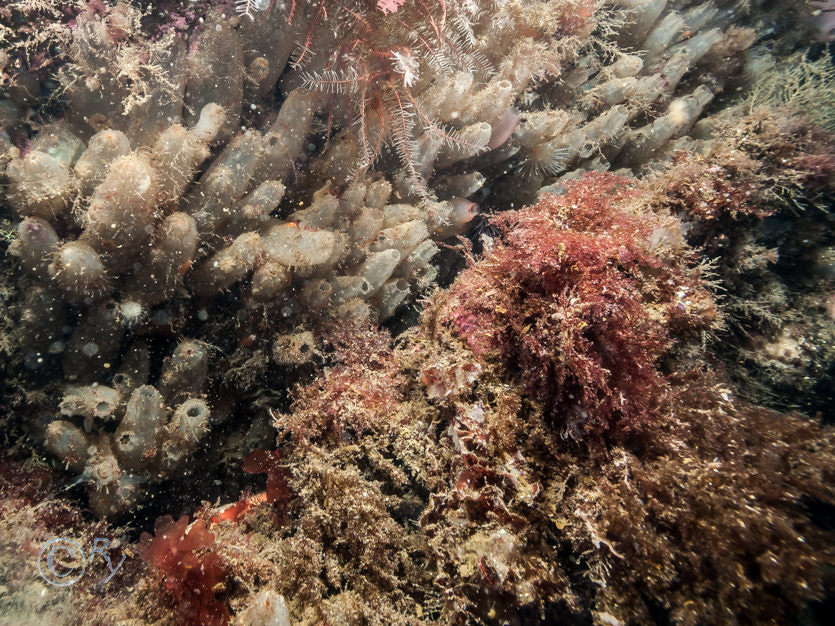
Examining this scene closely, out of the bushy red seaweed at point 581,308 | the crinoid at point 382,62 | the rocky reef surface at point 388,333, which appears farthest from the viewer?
the crinoid at point 382,62

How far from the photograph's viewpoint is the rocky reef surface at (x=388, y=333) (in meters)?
2.18

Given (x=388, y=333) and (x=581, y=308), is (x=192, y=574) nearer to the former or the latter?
(x=388, y=333)

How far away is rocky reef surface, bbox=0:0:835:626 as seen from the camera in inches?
85.9

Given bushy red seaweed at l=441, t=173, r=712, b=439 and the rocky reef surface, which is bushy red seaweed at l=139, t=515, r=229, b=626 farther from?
bushy red seaweed at l=441, t=173, r=712, b=439

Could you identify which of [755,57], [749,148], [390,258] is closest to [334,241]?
[390,258]

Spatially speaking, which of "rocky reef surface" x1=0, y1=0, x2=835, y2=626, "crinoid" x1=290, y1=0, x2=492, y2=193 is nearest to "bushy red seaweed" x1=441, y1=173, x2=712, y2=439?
"rocky reef surface" x1=0, y1=0, x2=835, y2=626

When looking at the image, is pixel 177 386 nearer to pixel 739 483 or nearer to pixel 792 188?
pixel 739 483

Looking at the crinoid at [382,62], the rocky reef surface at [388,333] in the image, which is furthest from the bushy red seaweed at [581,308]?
the crinoid at [382,62]

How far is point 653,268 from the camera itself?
2.83 m

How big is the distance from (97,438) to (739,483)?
13.2 feet

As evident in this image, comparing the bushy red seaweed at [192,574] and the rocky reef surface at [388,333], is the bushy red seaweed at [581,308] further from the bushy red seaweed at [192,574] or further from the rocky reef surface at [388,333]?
the bushy red seaweed at [192,574]

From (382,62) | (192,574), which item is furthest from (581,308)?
(192,574)

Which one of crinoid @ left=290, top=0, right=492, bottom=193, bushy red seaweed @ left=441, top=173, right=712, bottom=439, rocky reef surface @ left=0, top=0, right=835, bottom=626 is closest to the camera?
rocky reef surface @ left=0, top=0, right=835, bottom=626

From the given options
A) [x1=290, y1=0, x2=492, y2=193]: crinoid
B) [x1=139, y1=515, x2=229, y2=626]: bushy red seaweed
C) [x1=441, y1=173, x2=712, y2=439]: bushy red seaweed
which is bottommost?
[x1=139, y1=515, x2=229, y2=626]: bushy red seaweed
